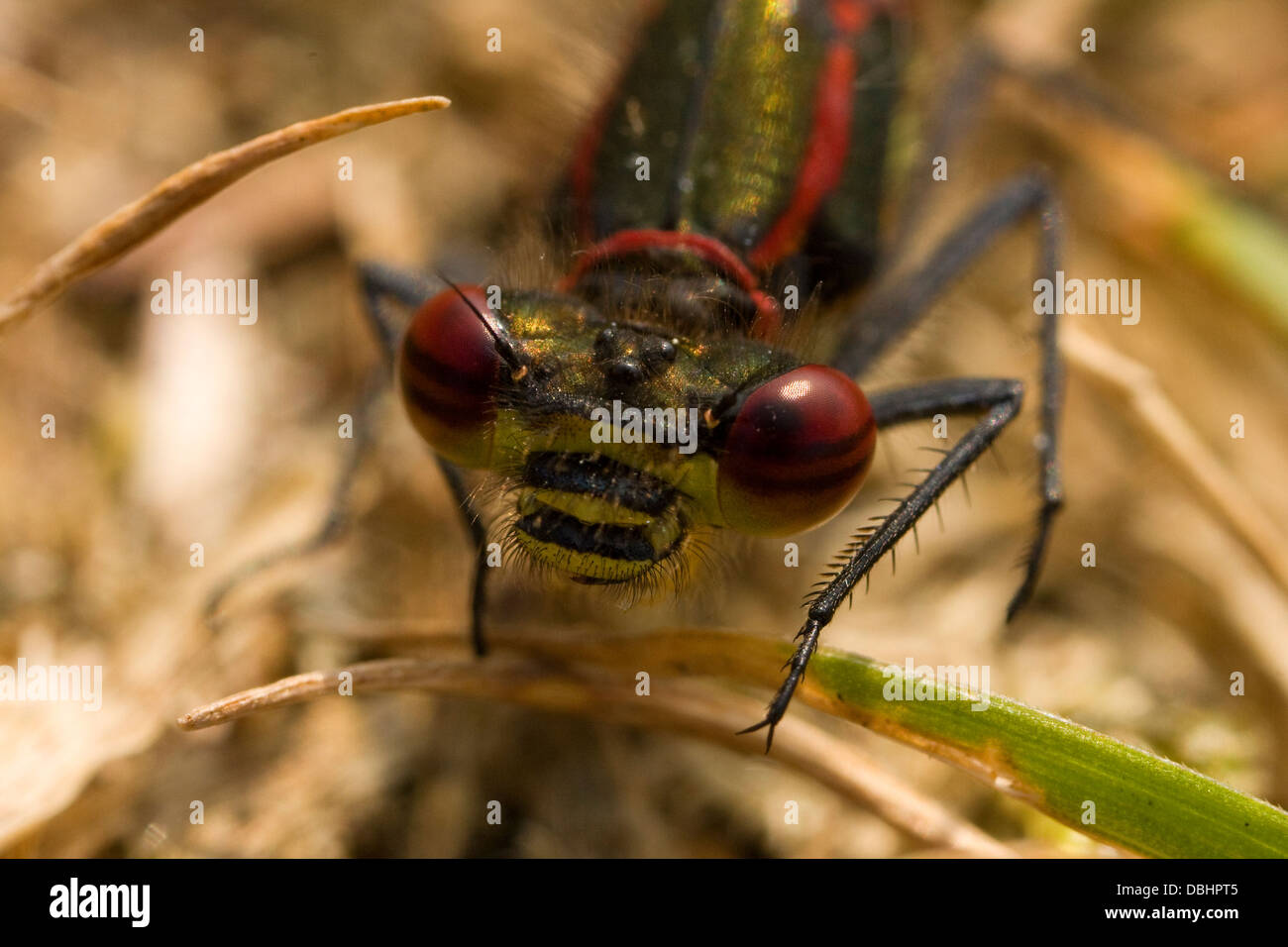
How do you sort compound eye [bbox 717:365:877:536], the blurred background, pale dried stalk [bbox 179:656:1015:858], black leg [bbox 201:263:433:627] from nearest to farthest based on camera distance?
compound eye [bbox 717:365:877:536]
pale dried stalk [bbox 179:656:1015:858]
the blurred background
black leg [bbox 201:263:433:627]

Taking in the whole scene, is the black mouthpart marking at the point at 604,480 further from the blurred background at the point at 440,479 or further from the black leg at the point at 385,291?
the black leg at the point at 385,291

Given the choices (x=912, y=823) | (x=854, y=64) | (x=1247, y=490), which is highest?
(x=854, y=64)

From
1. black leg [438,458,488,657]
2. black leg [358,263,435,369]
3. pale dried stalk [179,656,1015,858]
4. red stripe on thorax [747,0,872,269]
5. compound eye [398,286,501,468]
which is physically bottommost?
pale dried stalk [179,656,1015,858]

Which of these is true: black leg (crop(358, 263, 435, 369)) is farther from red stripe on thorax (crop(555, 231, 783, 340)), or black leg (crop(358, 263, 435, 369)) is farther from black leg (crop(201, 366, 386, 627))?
red stripe on thorax (crop(555, 231, 783, 340))

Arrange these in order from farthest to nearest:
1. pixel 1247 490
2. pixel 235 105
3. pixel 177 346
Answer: pixel 235 105 → pixel 177 346 → pixel 1247 490

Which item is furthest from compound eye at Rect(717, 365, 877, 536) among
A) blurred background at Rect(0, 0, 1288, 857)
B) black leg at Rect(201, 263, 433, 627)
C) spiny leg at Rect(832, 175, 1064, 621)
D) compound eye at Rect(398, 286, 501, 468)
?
black leg at Rect(201, 263, 433, 627)

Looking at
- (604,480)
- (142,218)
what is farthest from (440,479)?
(604,480)

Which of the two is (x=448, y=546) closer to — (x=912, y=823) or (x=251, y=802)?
(x=251, y=802)
